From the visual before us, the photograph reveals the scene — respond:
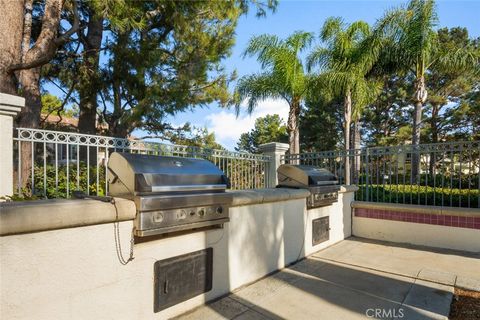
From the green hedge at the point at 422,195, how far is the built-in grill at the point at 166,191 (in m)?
4.61

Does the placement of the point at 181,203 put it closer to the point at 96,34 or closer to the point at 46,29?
the point at 46,29

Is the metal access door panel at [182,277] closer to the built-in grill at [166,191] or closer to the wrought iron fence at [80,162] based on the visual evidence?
the built-in grill at [166,191]

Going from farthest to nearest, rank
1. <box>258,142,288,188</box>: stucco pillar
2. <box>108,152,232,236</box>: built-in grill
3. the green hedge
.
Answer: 1. <box>258,142,288,188</box>: stucco pillar
2. the green hedge
3. <box>108,152,232,236</box>: built-in grill

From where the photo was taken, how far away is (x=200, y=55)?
9.02 metres

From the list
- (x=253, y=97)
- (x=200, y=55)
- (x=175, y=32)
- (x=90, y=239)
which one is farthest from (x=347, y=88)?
(x=90, y=239)

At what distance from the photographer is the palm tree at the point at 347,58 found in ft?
35.0

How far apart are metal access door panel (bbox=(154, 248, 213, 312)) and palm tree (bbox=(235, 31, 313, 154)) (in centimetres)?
816

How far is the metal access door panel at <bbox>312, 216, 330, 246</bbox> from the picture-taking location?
17.4 ft

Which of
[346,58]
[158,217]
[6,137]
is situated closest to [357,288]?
[158,217]

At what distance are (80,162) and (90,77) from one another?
12.7ft

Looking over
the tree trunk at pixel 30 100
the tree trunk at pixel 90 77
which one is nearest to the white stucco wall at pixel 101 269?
the tree trunk at pixel 30 100

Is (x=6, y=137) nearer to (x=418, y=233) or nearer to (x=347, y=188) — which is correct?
(x=347, y=188)

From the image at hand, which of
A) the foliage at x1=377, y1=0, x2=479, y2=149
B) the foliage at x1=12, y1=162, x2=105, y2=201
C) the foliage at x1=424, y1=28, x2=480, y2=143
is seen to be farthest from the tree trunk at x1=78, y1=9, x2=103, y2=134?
the foliage at x1=424, y1=28, x2=480, y2=143

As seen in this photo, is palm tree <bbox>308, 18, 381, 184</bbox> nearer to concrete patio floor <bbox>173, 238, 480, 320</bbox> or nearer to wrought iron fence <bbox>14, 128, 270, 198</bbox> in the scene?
wrought iron fence <bbox>14, 128, 270, 198</bbox>
